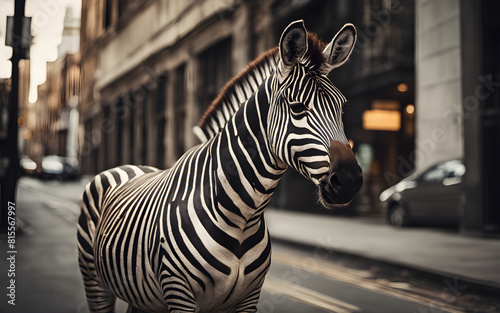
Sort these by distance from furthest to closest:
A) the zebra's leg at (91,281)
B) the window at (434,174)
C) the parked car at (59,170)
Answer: the parked car at (59,170), the window at (434,174), the zebra's leg at (91,281)

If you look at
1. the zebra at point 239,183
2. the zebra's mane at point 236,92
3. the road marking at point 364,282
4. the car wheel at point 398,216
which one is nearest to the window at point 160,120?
the car wheel at point 398,216

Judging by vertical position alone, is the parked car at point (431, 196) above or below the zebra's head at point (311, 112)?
below

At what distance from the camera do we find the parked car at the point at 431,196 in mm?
13625

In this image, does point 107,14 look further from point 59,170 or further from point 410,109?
point 410,109

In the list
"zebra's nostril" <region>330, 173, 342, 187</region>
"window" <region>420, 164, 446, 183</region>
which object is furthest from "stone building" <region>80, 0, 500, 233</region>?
"zebra's nostril" <region>330, 173, 342, 187</region>

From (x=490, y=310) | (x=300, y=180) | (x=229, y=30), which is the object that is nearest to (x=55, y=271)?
(x=490, y=310)

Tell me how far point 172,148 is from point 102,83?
11816 mm

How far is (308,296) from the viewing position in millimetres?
6855

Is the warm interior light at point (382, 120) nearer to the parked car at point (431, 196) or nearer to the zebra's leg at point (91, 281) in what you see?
the parked car at point (431, 196)

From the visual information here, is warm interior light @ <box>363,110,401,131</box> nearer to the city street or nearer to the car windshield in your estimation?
the car windshield

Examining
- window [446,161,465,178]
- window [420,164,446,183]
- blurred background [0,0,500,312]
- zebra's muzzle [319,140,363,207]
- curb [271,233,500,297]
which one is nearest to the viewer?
zebra's muzzle [319,140,363,207]

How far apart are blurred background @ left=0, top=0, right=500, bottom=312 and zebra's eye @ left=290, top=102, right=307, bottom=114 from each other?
455 mm

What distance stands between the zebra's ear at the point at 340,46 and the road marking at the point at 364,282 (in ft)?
15.4

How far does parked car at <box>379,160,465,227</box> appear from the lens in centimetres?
1362
